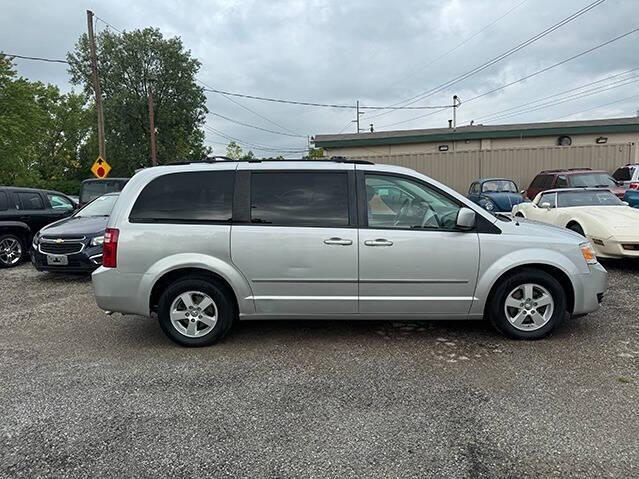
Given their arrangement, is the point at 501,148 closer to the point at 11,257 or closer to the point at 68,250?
the point at 68,250

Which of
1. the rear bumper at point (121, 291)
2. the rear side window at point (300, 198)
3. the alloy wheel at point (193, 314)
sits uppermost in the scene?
the rear side window at point (300, 198)

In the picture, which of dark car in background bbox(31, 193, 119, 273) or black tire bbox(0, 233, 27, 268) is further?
black tire bbox(0, 233, 27, 268)

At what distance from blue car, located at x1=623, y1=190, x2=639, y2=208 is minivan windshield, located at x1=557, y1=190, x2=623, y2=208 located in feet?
9.70

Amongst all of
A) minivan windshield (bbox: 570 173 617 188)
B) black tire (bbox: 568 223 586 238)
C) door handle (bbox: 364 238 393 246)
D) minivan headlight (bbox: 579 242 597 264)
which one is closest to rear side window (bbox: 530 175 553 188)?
minivan windshield (bbox: 570 173 617 188)

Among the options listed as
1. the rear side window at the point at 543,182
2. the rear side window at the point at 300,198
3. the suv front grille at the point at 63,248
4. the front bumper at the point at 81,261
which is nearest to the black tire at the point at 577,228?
the rear side window at the point at 300,198

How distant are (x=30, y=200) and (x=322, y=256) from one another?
823 centimetres

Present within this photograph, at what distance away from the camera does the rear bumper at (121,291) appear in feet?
13.9

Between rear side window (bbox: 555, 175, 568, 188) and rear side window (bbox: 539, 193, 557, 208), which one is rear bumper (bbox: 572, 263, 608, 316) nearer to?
rear side window (bbox: 539, 193, 557, 208)

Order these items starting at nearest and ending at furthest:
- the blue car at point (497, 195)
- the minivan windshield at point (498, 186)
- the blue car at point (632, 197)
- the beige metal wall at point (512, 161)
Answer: the blue car at point (632, 197) < the blue car at point (497, 195) < the minivan windshield at point (498, 186) < the beige metal wall at point (512, 161)

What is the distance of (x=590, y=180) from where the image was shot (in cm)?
1270

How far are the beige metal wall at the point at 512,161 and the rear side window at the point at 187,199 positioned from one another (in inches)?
693

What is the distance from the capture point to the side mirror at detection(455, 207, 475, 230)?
412 cm

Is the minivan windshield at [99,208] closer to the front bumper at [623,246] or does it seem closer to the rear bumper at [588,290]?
the rear bumper at [588,290]

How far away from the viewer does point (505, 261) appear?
420 cm
